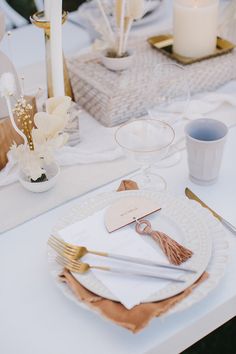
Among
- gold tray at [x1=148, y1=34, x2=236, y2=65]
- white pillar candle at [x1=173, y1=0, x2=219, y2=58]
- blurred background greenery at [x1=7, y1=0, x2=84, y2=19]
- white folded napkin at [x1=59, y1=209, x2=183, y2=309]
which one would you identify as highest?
white pillar candle at [x1=173, y1=0, x2=219, y2=58]

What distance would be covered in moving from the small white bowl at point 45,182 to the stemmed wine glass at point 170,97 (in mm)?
257

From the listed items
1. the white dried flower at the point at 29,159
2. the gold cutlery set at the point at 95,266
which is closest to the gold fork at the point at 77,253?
the gold cutlery set at the point at 95,266

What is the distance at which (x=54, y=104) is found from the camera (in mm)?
825

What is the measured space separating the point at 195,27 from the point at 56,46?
38 cm

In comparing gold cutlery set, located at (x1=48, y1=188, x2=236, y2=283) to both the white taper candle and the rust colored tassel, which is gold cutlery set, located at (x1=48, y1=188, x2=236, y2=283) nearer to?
the rust colored tassel

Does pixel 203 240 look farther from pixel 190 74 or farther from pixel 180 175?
pixel 190 74

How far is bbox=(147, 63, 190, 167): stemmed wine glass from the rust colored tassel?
344mm

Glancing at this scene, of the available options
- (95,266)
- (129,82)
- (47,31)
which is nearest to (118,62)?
(129,82)

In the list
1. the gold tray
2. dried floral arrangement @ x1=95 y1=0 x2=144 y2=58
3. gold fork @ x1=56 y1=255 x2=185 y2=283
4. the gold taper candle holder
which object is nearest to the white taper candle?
the gold taper candle holder

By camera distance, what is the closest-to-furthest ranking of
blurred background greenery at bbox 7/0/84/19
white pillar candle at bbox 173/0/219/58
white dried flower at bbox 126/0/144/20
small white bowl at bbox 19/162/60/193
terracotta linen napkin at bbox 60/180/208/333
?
terracotta linen napkin at bbox 60/180/208/333, small white bowl at bbox 19/162/60/193, white dried flower at bbox 126/0/144/20, white pillar candle at bbox 173/0/219/58, blurred background greenery at bbox 7/0/84/19

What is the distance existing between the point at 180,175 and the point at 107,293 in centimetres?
34

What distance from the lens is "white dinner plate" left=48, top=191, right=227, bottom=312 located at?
0.63m

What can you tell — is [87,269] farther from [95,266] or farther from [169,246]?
[169,246]

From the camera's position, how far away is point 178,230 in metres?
0.72
